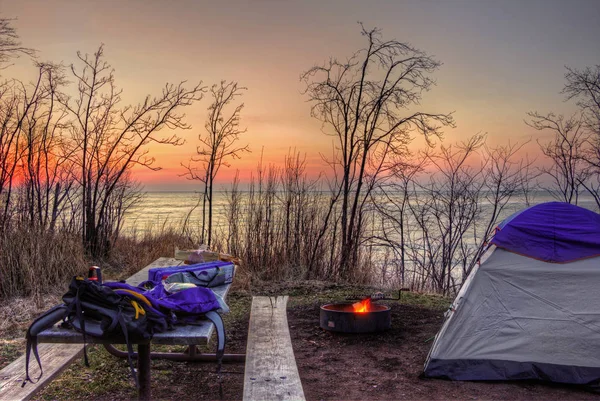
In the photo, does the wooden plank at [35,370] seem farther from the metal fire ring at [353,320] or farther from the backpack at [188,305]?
the metal fire ring at [353,320]

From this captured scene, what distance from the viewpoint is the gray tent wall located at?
434 cm

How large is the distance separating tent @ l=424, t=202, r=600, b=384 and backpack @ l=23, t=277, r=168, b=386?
253 cm

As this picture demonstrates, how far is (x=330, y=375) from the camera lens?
4.39 meters

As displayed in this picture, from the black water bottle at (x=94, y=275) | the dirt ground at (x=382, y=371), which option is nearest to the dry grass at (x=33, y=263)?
the dirt ground at (x=382, y=371)

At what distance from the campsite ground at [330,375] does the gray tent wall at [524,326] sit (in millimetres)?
128

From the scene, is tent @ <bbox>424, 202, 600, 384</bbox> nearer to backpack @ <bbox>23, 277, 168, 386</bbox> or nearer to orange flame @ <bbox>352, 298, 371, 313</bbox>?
orange flame @ <bbox>352, 298, 371, 313</bbox>

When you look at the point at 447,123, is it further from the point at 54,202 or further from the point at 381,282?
the point at 54,202

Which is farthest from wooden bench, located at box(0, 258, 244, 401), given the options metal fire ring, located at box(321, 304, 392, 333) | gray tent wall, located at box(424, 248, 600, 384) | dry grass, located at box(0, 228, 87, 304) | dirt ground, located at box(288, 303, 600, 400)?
dry grass, located at box(0, 228, 87, 304)

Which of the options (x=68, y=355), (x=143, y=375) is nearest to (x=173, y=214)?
(x=68, y=355)

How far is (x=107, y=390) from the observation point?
4188mm

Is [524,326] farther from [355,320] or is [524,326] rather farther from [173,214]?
[173,214]

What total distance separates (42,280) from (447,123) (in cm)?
657

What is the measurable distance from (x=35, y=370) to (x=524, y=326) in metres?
3.59

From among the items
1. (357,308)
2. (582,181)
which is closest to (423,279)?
(582,181)
